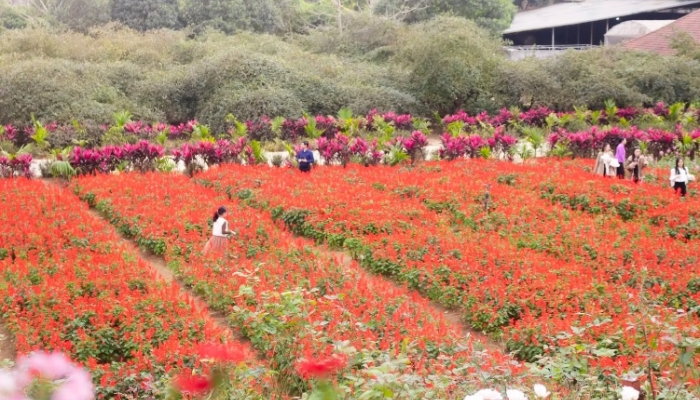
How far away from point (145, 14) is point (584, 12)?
2284cm

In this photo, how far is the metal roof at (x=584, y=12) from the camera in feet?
137

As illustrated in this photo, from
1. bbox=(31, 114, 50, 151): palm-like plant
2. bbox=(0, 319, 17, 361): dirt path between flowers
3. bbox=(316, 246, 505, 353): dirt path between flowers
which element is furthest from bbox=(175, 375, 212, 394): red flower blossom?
bbox=(31, 114, 50, 151): palm-like plant

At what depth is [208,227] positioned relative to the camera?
11.9 m

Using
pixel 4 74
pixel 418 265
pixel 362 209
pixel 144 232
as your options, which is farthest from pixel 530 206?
pixel 4 74

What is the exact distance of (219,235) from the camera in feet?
34.9

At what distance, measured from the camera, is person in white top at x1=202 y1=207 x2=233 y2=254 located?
34.8ft

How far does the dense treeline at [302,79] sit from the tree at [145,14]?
6.75 m

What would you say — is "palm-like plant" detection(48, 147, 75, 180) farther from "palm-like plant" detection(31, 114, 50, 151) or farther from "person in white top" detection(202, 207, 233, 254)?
"person in white top" detection(202, 207, 233, 254)

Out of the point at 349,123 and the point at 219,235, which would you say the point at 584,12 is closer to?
the point at 349,123

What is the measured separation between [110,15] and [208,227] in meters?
27.6

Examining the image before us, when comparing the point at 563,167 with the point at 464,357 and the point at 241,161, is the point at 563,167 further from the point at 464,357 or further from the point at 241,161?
the point at 464,357

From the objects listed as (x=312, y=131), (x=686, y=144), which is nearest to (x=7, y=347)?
(x=312, y=131)

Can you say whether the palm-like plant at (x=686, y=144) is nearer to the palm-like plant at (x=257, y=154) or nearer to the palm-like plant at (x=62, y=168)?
the palm-like plant at (x=257, y=154)

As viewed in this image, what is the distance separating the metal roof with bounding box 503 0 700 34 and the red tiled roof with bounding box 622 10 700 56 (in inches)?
307
